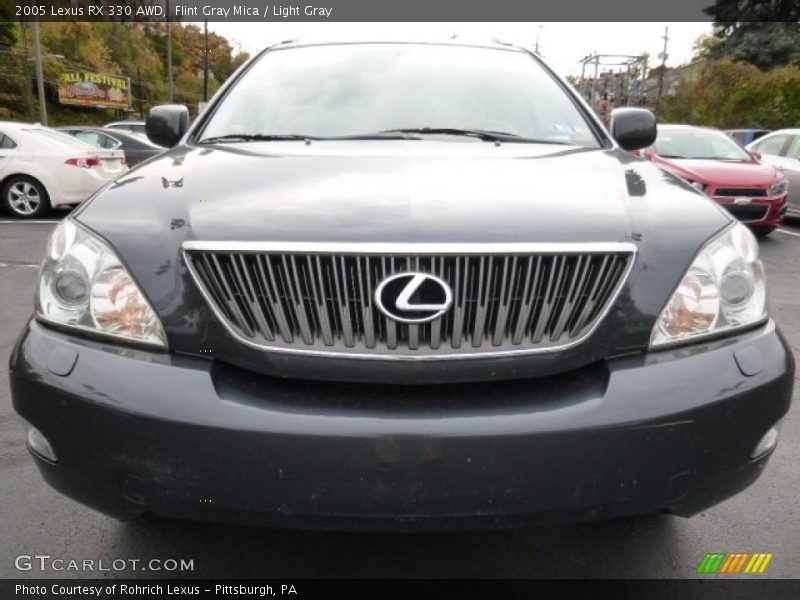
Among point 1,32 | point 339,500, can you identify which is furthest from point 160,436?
point 1,32

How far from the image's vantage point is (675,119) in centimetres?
3572

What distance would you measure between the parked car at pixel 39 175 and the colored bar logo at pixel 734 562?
363 inches

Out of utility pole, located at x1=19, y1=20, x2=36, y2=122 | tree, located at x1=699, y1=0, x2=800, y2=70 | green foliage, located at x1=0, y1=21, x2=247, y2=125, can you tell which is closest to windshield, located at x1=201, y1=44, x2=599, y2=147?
tree, located at x1=699, y1=0, x2=800, y2=70

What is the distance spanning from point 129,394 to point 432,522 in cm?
67

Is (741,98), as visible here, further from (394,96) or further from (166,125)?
(166,125)

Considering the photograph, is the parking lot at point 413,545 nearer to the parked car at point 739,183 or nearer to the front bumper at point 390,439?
the front bumper at point 390,439

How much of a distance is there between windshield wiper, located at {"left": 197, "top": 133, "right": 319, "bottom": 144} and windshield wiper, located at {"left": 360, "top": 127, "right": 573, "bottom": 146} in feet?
0.86

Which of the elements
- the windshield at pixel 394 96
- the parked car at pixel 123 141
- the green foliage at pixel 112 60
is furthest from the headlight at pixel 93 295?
the green foliage at pixel 112 60

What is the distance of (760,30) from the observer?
33.1 meters

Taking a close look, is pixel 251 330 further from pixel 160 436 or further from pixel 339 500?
pixel 339 500

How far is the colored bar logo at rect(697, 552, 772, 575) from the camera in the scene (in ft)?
6.61

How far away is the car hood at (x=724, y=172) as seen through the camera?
7.90m

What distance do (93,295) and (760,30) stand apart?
38.0 metres
